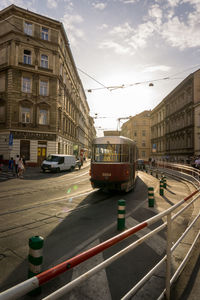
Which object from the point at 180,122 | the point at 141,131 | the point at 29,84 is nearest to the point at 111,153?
the point at 29,84

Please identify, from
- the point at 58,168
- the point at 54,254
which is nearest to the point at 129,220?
the point at 54,254

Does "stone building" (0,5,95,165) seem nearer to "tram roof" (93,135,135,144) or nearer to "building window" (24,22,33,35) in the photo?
"building window" (24,22,33,35)

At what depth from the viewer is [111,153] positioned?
1027 cm

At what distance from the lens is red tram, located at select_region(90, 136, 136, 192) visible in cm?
998

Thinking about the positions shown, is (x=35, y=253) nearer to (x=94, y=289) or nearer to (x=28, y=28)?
(x=94, y=289)

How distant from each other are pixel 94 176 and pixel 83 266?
6781 mm

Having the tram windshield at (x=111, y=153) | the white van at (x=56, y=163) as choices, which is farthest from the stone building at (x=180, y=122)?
the tram windshield at (x=111, y=153)

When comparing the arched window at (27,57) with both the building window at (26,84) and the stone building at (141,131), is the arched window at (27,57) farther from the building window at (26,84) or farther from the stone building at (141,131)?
the stone building at (141,131)

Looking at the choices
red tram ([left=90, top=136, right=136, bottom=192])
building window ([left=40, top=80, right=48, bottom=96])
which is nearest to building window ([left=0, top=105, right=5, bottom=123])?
building window ([left=40, top=80, right=48, bottom=96])

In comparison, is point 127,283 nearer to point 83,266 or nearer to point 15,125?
point 83,266

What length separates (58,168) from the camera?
76.0 ft

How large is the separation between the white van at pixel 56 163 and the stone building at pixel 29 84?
492cm

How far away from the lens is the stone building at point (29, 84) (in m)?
26.6

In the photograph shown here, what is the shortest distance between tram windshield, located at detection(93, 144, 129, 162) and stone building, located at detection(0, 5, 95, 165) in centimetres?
1922
